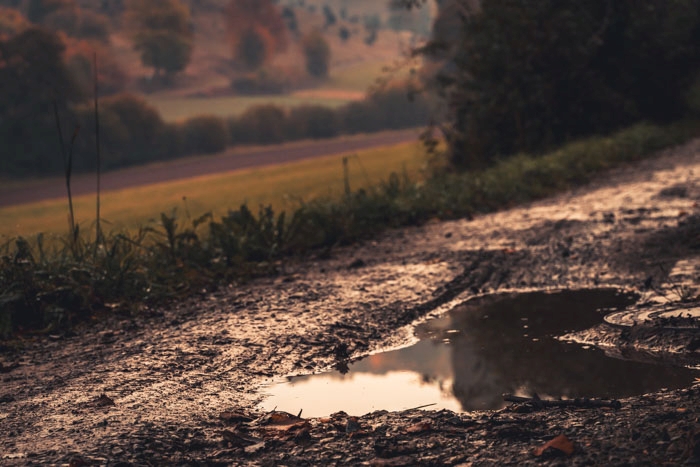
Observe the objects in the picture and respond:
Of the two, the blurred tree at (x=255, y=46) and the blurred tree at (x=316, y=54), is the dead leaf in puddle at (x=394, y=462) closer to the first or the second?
the blurred tree at (x=255, y=46)

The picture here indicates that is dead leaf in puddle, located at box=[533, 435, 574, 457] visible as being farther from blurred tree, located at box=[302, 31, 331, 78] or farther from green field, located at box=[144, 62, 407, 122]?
blurred tree, located at box=[302, 31, 331, 78]

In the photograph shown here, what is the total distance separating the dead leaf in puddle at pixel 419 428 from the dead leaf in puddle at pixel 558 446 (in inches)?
19.3

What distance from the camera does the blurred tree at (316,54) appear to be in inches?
3784

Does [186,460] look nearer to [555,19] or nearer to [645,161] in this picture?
[645,161]

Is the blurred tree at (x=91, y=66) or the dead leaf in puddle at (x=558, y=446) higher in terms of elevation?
the blurred tree at (x=91, y=66)

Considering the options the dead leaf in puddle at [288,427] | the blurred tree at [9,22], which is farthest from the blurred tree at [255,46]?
the dead leaf in puddle at [288,427]

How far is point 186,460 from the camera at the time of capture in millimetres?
3232

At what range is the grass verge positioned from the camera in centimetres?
590

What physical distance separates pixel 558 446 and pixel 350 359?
1704 mm

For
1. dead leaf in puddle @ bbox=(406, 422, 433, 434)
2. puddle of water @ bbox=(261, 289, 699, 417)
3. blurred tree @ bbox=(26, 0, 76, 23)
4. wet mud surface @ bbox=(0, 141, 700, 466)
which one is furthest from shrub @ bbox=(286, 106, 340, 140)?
dead leaf in puddle @ bbox=(406, 422, 433, 434)

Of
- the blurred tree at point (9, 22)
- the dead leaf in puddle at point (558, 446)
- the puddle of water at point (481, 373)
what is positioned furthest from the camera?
the blurred tree at point (9, 22)

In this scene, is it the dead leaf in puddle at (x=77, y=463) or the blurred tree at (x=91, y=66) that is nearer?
the dead leaf in puddle at (x=77, y=463)

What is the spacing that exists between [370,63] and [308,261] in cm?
10350

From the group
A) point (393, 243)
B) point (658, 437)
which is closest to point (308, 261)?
point (393, 243)
